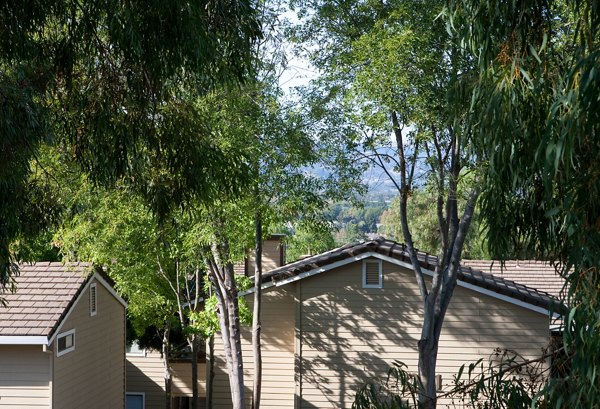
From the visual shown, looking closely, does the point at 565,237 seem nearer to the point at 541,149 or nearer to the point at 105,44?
the point at 541,149

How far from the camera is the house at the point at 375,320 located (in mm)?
21547

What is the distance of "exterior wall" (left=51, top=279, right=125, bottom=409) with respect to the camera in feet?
65.9

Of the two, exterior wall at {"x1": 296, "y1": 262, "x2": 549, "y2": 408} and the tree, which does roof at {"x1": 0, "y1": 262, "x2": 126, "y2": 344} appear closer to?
the tree

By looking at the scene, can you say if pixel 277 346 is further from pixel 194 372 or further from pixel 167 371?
pixel 167 371

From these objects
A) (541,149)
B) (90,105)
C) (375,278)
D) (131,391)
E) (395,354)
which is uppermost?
(90,105)

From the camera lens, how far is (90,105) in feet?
36.6

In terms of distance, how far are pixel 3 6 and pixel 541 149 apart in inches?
240

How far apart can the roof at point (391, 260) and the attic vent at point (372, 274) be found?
270mm

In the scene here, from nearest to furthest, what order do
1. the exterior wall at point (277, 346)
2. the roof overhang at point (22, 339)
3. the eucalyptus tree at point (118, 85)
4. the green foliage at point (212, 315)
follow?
1. the eucalyptus tree at point (118, 85)
2. the roof overhang at point (22, 339)
3. the green foliage at point (212, 315)
4. the exterior wall at point (277, 346)

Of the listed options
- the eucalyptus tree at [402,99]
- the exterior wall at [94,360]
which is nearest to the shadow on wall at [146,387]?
the exterior wall at [94,360]

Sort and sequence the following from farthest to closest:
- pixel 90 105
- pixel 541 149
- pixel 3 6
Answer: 1. pixel 90 105
2. pixel 3 6
3. pixel 541 149

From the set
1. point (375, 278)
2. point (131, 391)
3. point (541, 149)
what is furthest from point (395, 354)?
point (541, 149)

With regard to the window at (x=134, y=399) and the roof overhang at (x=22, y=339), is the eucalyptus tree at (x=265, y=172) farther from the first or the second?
the window at (x=134, y=399)

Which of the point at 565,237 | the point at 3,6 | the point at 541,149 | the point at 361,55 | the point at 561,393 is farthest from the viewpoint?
the point at 361,55
